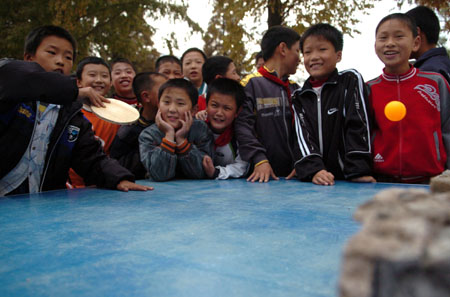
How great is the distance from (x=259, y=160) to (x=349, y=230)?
5.44ft

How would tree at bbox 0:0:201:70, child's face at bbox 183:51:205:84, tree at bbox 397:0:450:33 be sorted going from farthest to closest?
1. tree at bbox 0:0:201:70
2. tree at bbox 397:0:450:33
3. child's face at bbox 183:51:205:84

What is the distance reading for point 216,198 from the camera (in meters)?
1.89

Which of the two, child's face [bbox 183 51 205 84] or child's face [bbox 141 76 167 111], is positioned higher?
child's face [bbox 183 51 205 84]

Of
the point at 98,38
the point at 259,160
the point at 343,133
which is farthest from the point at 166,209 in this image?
the point at 98,38

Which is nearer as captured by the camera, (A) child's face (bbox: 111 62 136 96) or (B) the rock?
(B) the rock

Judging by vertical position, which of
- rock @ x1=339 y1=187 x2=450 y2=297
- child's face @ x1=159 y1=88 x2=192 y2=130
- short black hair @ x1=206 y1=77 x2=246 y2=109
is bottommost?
rock @ x1=339 y1=187 x2=450 y2=297

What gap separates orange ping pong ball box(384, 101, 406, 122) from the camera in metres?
2.44

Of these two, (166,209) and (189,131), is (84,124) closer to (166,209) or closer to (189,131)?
(189,131)

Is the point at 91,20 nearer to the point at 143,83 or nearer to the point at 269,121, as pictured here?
the point at 143,83

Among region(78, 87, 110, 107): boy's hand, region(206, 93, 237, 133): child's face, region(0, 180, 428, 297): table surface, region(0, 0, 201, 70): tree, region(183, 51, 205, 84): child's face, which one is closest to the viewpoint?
region(0, 180, 428, 297): table surface

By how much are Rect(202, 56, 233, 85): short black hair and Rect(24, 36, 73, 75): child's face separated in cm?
206

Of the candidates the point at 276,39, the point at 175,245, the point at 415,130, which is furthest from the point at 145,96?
the point at 175,245

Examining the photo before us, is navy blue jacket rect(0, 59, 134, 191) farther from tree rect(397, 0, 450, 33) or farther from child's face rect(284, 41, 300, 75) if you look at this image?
tree rect(397, 0, 450, 33)

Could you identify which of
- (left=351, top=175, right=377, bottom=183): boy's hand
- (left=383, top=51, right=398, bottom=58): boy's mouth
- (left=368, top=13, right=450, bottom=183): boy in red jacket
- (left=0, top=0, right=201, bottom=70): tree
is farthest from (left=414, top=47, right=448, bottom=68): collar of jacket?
(left=0, top=0, right=201, bottom=70): tree
